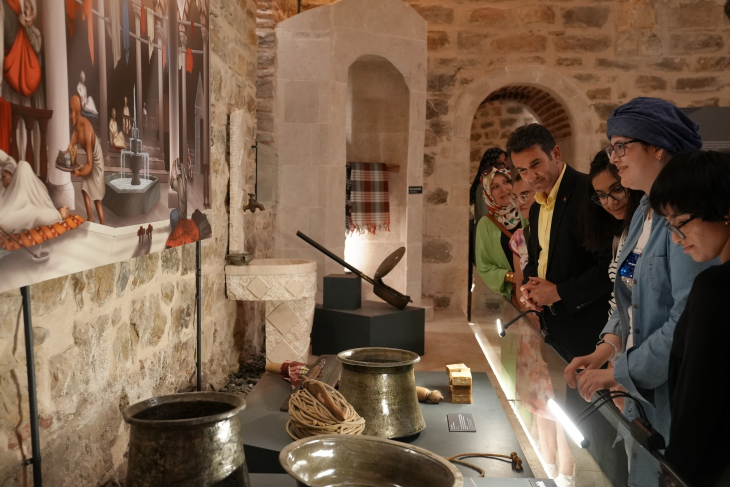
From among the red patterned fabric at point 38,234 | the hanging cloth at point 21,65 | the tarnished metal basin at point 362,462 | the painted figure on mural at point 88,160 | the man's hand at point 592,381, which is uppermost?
the hanging cloth at point 21,65

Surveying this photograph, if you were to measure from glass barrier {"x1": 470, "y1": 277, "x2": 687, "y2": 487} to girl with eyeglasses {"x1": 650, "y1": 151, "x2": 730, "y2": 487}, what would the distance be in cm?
16

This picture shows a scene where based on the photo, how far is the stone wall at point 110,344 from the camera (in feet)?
6.00

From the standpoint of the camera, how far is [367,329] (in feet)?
15.1

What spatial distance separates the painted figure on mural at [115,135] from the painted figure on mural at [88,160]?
0.11m

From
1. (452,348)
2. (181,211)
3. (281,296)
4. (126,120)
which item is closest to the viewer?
(126,120)

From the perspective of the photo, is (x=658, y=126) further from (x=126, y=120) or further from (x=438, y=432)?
(x=126, y=120)

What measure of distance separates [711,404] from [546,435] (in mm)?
549

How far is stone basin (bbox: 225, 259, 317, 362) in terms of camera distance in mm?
4102

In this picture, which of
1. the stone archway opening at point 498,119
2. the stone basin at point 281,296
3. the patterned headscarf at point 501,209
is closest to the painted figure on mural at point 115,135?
the stone basin at point 281,296

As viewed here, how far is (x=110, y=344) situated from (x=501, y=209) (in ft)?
9.33

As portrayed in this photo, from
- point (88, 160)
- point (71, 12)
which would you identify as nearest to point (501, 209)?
point (88, 160)

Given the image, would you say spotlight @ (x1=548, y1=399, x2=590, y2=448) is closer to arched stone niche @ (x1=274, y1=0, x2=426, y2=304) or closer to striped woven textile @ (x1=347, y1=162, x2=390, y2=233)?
arched stone niche @ (x1=274, y1=0, x2=426, y2=304)

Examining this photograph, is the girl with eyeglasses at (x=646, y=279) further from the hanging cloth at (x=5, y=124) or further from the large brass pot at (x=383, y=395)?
the hanging cloth at (x=5, y=124)

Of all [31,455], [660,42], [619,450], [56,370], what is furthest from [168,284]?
[660,42]
